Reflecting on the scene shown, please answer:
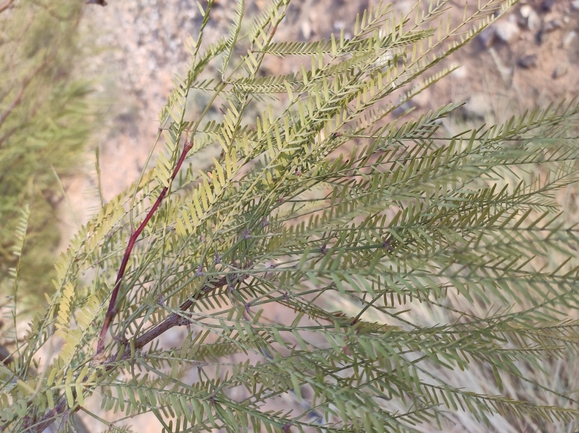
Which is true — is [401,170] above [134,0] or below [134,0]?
below

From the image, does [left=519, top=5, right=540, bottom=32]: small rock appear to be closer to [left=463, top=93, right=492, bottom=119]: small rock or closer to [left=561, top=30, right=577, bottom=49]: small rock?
[left=561, top=30, right=577, bottom=49]: small rock

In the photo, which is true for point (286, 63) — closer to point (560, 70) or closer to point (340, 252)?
point (560, 70)

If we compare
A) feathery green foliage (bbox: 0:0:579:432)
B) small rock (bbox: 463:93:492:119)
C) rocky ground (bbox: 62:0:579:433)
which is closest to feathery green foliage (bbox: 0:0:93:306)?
rocky ground (bbox: 62:0:579:433)

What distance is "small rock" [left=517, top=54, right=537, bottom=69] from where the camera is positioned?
110 centimetres

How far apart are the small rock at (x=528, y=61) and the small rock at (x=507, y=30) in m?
0.06

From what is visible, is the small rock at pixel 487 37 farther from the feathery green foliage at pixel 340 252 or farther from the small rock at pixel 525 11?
the feathery green foliage at pixel 340 252

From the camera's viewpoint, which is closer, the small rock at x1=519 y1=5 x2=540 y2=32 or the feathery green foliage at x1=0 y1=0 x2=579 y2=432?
the feathery green foliage at x1=0 y1=0 x2=579 y2=432

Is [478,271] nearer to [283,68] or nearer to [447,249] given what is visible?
[447,249]

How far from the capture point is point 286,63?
140cm

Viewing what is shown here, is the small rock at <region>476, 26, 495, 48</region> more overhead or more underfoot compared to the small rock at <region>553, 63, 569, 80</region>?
more overhead

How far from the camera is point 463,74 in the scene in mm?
1178

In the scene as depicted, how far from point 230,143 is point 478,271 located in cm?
15

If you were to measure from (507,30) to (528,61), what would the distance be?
0.10 metres

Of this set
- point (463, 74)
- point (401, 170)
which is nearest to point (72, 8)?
point (463, 74)
